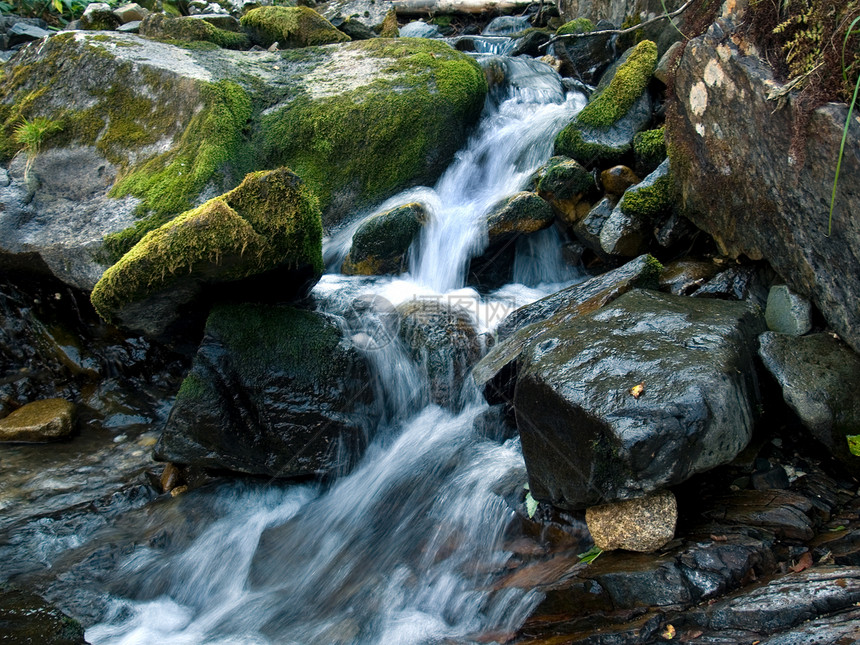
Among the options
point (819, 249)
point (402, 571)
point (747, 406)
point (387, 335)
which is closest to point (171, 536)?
point (402, 571)

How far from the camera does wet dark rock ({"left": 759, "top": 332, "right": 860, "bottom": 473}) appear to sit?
10.5ft

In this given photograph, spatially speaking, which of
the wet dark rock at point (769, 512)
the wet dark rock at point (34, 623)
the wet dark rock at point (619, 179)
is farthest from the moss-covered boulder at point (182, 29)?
the wet dark rock at point (769, 512)

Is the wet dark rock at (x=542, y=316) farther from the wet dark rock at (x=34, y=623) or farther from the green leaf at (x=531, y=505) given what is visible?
the wet dark rock at (x=34, y=623)

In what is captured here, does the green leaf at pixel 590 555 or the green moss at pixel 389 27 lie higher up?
the green moss at pixel 389 27

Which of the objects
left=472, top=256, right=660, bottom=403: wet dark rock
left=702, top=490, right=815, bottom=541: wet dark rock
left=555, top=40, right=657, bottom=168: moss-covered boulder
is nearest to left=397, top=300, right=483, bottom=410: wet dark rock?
left=472, top=256, right=660, bottom=403: wet dark rock

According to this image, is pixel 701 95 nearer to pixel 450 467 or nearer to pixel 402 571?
pixel 450 467

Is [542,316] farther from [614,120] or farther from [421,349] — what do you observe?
[614,120]

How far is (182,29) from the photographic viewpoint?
8562 millimetres

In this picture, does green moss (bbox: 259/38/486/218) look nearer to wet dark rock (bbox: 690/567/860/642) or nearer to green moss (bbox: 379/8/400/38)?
green moss (bbox: 379/8/400/38)

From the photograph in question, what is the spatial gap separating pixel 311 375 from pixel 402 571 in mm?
1851

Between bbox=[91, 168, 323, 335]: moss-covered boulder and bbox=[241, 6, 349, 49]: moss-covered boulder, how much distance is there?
537 cm

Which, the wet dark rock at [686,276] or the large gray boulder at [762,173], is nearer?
the large gray boulder at [762,173]

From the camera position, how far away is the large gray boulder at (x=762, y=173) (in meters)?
3.30

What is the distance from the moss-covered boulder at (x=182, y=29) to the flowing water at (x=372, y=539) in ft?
16.4
